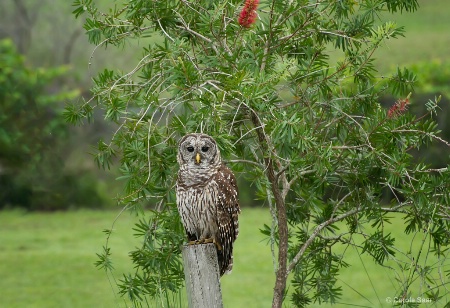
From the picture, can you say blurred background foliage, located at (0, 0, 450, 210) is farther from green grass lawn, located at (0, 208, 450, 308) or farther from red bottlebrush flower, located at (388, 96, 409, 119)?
red bottlebrush flower, located at (388, 96, 409, 119)

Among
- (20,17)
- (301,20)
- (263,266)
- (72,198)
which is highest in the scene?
(20,17)

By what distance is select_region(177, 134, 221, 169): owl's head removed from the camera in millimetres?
3434

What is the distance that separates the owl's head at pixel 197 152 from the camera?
3.43m

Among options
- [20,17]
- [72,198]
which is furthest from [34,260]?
[20,17]

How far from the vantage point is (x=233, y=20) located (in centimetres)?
341

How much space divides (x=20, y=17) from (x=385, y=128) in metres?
8.85

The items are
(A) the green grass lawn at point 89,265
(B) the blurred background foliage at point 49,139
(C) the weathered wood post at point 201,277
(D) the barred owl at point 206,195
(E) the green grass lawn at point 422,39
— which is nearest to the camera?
(C) the weathered wood post at point 201,277

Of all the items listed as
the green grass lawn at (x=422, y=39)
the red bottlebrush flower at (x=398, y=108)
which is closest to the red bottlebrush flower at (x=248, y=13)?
the red bottlebrush flower at (x=398, y=108)

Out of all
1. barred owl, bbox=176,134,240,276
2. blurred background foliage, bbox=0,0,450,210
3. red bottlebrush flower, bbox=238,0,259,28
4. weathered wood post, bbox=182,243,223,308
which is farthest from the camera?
blurred background foliage, bbox=0,0,450,210

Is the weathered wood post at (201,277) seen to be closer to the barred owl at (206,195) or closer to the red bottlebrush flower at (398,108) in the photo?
the barred owl at (206,195)

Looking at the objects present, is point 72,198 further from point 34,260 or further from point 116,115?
point 116,115

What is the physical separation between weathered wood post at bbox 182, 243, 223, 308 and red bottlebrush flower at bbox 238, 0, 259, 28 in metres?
0.82

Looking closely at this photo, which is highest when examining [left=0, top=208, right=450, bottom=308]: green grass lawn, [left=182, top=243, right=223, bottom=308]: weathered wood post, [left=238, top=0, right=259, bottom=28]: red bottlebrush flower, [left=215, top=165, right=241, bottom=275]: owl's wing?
[left=238, top=0, right=259, bottom=28]: red bottlebrush flower

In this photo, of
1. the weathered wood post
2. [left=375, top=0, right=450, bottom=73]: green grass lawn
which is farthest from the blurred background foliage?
the weathered wood post
